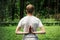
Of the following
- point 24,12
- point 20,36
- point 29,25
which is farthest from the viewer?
point 24,12

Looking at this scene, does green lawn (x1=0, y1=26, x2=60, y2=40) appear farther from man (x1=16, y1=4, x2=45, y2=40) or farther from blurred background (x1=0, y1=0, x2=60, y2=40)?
man (x1=16, y1=4, x2=45, y2=40)

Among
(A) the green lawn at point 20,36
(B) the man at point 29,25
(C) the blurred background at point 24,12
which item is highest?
(B) the man at point 29,25

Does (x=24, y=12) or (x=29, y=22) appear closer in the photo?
(x=29, y=22)

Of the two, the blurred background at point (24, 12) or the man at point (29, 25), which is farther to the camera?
the blurred background at point (24, 12)

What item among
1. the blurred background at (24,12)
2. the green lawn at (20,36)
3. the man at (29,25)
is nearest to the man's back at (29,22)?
the man at (29,25)

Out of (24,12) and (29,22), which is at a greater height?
(29,22)

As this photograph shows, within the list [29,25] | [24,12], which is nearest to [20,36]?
[24,12]

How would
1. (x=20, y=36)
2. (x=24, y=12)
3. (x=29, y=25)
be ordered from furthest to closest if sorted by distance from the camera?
(x=24, y=12)
(x=20, y=36)
(x=29, y=25)

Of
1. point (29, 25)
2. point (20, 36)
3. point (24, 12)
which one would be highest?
point (29, 25)

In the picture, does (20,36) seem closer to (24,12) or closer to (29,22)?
(24,12)

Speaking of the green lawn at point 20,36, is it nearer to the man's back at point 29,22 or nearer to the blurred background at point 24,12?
the blurred background at point 24,12

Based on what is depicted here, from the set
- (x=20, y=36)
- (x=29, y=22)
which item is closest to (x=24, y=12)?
(x=20, y=36)

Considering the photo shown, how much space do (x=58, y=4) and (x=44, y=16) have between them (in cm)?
114

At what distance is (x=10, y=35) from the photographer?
29.8 ft
